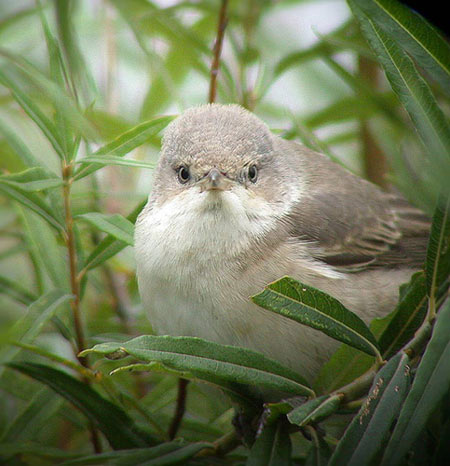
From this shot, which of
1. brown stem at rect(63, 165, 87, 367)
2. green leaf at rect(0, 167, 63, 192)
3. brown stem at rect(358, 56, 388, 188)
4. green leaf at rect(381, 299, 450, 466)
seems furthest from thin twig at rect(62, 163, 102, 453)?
brown stem at rect(358, 56, 388, 188)

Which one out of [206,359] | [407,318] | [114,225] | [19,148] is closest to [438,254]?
[407,318]

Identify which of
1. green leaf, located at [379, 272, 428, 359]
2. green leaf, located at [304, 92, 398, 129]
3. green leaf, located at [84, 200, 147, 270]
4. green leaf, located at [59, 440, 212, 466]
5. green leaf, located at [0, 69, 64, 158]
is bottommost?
green leaf, located at [59, 440, 212, 466]

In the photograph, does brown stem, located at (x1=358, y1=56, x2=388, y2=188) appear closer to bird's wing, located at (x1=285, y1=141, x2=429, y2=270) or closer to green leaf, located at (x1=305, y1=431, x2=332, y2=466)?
bird's wing, located at (x1=285, y1=141, x2=429, y2=270)

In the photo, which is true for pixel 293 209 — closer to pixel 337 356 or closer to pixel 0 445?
pixel 337 356

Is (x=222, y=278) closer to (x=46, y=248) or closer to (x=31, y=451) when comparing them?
(x=46, y=248)

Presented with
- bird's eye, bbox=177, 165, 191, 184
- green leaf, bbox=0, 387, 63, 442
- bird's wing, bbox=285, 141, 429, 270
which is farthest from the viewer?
bird's wing, bbox=285, 141, 429, 270

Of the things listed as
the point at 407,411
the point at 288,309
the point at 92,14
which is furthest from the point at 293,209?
the point at 92,14

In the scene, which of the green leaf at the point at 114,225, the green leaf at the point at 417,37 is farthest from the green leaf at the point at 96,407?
the green leaf at the point at 417,37
